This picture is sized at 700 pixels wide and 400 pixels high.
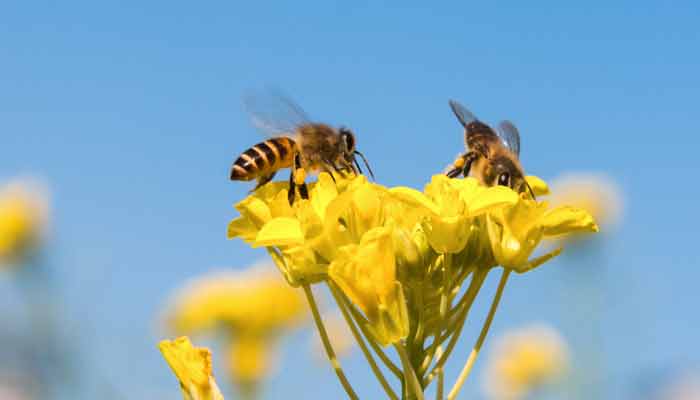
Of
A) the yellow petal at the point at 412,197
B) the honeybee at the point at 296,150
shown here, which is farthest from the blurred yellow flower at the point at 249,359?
the yellow petal at the point at 412,197

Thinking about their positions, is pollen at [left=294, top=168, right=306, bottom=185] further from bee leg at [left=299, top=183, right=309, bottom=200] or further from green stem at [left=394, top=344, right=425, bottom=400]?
green stem at [left=394, top=344, right=425, bottom=400]

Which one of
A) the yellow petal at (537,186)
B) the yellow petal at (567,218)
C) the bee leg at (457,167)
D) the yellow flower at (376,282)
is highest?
the bee leg at (457,167)

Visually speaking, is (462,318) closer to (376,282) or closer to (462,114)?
(376,282)

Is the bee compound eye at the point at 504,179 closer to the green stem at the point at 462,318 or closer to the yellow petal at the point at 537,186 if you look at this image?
the yellow petal at the point at 537,186

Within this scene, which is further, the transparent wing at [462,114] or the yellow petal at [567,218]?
the transparent wing at [462,114]

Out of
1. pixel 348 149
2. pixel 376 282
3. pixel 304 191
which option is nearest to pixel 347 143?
pixel 348 149

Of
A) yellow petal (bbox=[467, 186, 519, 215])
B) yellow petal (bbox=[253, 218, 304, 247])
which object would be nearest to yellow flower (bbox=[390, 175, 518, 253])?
yellow petal (bbox=[467, 186, 519, 215])
